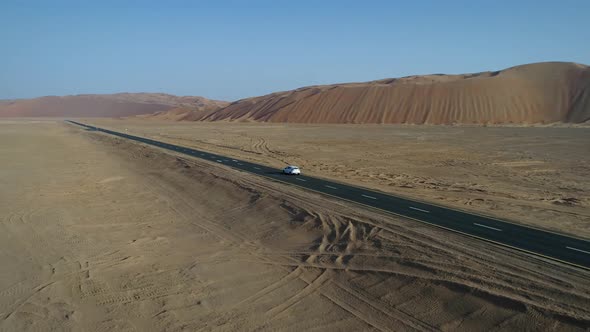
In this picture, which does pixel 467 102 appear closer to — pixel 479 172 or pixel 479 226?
pixel 479 172

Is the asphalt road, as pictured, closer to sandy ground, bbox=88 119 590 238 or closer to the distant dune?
sandy ground, bbox=88 119 590 238

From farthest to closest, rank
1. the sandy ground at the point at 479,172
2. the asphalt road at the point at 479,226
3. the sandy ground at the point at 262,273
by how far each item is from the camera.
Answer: the sandy ground at the point at 479,172 < the asphalt road at the point at 479,226 < the sandy ground at the point at 262,273

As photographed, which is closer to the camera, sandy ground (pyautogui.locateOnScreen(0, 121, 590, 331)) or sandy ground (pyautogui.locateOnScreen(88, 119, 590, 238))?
sandy ground (pyautogui.locateOnScreen(0, 121, 590, 331))

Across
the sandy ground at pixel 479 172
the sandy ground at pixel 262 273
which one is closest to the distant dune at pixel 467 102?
the sandy ground at pixel 479 172

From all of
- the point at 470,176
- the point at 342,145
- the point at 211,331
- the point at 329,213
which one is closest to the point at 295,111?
the point at 342,145

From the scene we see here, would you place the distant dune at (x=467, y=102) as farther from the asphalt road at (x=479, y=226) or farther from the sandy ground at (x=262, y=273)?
the sandy ground at (x=262, y=273)

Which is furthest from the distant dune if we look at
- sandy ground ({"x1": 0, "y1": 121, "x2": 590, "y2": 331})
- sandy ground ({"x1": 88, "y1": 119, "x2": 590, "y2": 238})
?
sandy ground ({"x1": 0, "y1": 121, "x2": 590, "y2": 331})

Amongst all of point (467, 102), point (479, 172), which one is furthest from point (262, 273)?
point (467, 102)

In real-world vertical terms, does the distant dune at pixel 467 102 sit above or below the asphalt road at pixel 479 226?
above
